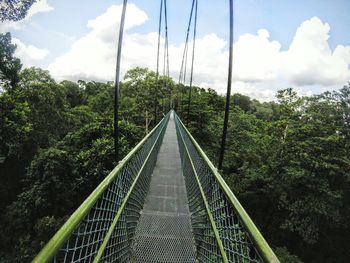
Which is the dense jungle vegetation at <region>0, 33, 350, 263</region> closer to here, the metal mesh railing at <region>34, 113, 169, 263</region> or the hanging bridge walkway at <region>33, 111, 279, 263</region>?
the hanging bridge walkway at <region>33, 111, 279, 263</region>

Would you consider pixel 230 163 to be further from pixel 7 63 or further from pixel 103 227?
pixel 103 227

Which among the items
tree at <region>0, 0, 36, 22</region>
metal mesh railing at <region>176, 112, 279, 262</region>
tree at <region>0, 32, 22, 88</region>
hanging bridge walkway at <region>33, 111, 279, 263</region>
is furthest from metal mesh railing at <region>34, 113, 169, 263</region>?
tree at <region>0, 32, 22, 88</region>

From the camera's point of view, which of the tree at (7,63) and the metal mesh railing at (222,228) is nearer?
the metal mesh railing at (222,228)

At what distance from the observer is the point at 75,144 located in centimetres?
1284

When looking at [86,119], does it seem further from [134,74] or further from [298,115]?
[298,115]

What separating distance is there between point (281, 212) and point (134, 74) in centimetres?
1953

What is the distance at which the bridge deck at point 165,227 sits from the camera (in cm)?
238

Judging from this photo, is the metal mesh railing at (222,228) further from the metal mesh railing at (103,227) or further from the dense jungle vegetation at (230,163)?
the dense jungle vegetation at (230,163)

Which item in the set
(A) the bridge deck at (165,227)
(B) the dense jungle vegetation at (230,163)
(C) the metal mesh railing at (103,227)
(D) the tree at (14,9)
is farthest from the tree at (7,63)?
(C) the metal mesh railing at (103,227)

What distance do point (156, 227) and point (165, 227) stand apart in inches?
3.8

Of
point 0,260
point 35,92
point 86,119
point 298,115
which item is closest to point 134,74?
point 86,119

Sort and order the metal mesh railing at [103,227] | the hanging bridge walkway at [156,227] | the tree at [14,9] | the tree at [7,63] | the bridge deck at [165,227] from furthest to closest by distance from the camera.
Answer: the tree at [7,63] < the tree at [14,9] < the bridge deck at [165,227] < the hanging bridge walkway at [156,227] < the metal mesh railing at [103,227]

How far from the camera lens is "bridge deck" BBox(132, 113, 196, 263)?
2.38 m

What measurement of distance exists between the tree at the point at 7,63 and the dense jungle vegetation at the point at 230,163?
0.05m
